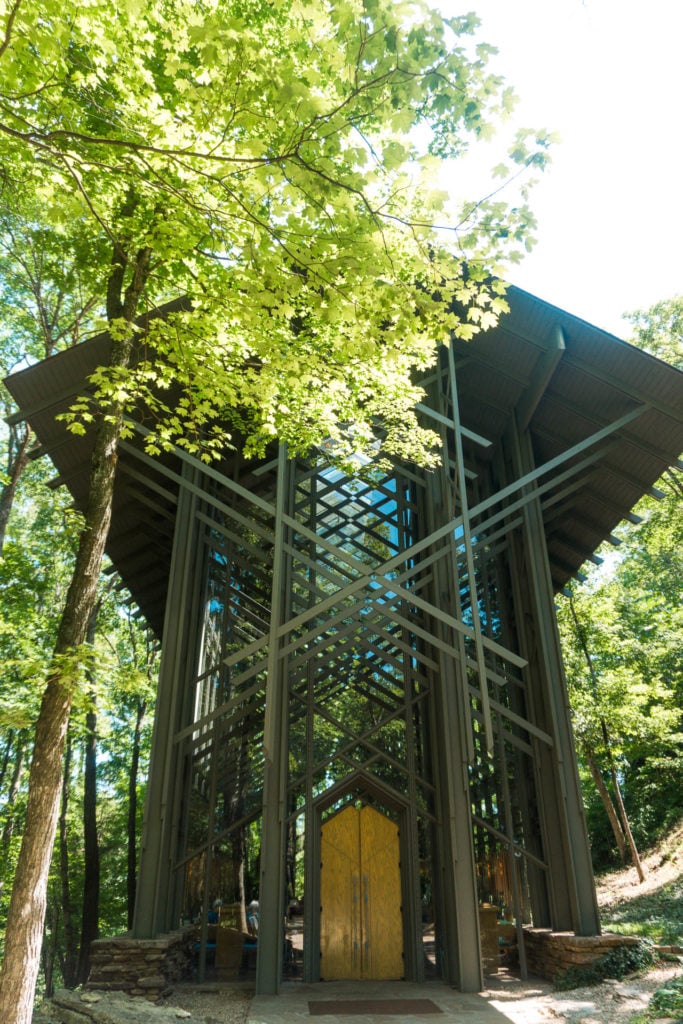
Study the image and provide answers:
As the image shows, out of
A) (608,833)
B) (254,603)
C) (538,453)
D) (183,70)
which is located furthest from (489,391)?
(608,833)

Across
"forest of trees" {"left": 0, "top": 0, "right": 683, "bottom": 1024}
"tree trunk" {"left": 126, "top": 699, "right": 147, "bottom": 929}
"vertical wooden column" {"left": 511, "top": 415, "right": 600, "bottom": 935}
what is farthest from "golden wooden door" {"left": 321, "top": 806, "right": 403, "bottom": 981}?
"tree trunk" {"left": 126, "top": 699, "right": 147, "bottom": 929}

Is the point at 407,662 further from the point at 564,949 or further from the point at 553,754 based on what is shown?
the point at 564,949

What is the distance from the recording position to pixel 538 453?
1112 centimetres

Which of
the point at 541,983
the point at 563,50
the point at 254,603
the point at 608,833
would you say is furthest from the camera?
the point at 608,833

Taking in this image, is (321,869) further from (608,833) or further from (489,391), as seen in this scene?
(608,833)

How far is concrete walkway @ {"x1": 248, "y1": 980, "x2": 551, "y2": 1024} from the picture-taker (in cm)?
633

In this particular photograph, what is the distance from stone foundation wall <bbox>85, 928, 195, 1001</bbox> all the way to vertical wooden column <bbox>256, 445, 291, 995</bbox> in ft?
3.84

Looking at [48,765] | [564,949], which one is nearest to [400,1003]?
[564,949]

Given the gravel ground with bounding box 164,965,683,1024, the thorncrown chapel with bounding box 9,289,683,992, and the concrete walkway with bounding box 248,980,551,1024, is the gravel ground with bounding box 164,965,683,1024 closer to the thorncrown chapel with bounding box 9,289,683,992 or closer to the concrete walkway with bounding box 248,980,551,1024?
the concrete walkway with bounding box 248,980,551,1024

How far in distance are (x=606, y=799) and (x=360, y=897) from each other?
1315 cm

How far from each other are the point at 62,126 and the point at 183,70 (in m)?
1.89

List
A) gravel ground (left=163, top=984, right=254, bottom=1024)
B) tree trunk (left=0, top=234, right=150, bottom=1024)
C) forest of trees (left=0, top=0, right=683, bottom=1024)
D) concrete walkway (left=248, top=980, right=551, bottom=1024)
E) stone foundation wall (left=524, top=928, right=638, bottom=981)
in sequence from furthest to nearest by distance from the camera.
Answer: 1. stone foundation wall (left=524, top=928, right=638, bottom=981)
2. gravel ground (left=163, top=984, right=254, bottom=1024)
3. concrete walkway (left=248, top=980, right=551, bottom=1024)
4. tree trunk (left=0, top=234, right=150, bottom=1024)
5. forest of trees (left=0, top=0, right=683, bottom=1024)

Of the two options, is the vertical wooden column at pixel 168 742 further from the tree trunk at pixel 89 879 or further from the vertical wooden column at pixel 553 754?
the tree trunk at pixel 89 879

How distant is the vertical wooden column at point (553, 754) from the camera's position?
8000mm
